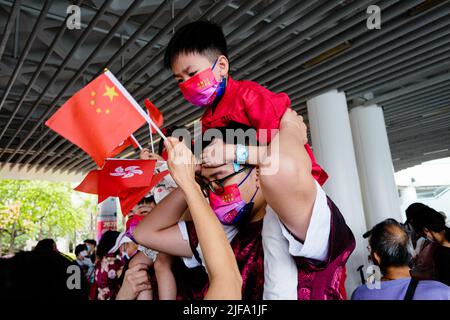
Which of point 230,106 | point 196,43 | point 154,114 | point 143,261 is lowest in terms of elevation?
point 143,261

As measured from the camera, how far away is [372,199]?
6.39 metres

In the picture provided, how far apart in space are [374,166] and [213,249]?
246 inches

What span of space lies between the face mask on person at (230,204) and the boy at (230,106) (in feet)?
0.26

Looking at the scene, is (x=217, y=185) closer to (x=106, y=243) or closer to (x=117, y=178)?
(x=117, y=178)

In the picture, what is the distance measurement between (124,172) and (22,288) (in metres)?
0.76

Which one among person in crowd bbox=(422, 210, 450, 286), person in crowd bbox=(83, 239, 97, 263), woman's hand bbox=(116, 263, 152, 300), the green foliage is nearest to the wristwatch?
woman's hand bbox=(116, 263, 152, 300)

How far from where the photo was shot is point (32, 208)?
16.1m

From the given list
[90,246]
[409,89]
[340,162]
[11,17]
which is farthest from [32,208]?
[409,89]

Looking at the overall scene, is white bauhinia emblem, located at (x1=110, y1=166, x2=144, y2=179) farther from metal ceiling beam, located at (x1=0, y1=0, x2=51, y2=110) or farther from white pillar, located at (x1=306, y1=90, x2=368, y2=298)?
white pillar, located at (x1=306, y1=90, x2=368, y2=298)

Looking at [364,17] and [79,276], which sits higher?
[364,17]

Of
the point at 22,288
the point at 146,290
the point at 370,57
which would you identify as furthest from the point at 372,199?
the point at 22,288

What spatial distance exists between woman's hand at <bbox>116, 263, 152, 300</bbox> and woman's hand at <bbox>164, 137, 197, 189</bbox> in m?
0.89

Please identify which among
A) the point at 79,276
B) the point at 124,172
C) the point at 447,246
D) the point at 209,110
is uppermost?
the point at 209,110
